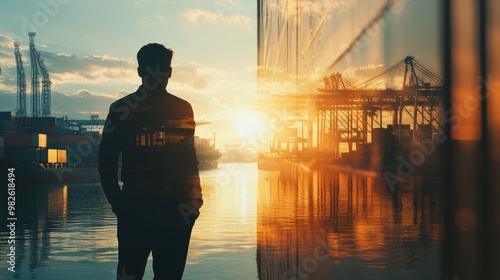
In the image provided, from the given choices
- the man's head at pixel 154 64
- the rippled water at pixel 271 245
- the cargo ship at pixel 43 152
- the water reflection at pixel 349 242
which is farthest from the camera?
the cargo ship at pixel 43 152

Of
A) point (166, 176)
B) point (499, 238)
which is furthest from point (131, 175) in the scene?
point (499, 238)

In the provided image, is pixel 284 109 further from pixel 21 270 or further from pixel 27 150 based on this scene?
pixel 21 270

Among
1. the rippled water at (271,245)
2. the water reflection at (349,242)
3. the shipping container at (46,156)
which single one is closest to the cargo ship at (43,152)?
the shipping container at (46,156)

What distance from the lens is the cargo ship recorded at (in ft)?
227

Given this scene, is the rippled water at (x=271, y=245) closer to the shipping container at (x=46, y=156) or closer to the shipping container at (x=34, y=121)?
the shipping container at (x=46, y=156)

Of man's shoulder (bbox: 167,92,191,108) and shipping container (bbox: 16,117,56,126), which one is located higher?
shipping container (bbox: 16,117,56,126)

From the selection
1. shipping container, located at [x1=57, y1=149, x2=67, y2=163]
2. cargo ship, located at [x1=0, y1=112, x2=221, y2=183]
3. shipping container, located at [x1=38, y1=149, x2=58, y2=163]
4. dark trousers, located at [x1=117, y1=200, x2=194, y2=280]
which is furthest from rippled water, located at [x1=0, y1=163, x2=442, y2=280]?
shipping container, located at [x1=57, y1=149, x2=67, y2=163]

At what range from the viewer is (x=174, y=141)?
13.2 ft

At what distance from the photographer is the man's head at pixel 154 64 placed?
405 cm

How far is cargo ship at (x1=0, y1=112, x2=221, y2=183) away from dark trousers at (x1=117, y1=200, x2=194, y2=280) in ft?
212

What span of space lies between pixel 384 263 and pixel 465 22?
4.42 meters

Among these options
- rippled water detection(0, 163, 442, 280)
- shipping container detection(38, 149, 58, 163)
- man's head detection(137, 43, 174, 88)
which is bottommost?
rippled water detection(0, 163, 442, 280)

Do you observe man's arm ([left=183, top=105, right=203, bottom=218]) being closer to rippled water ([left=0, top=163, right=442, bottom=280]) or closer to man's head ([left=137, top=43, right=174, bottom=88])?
man's head ([left=137, top=43, right=174, bottom=88])

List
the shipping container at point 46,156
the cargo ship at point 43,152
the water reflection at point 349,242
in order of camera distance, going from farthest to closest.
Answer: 1. the shipping container at point 46,156
2. the cargo ship at point 43,152
3. the water reflection at point 349,242
